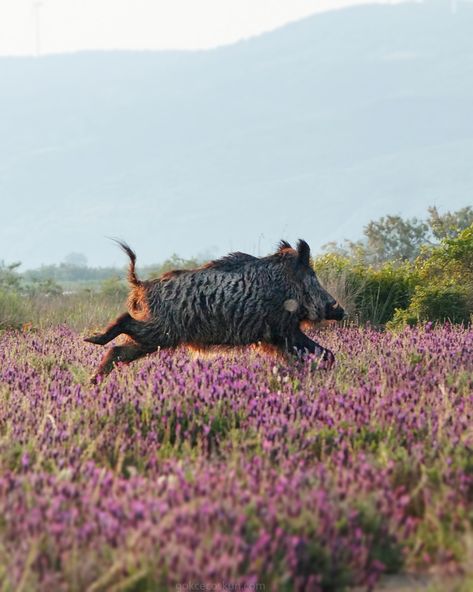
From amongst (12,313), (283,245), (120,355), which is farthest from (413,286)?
(120,355)

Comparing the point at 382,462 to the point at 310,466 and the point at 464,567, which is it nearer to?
the point at 310,466

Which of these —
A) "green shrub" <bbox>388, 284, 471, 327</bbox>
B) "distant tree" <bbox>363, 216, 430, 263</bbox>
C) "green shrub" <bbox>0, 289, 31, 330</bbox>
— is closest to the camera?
"green shrub" <bbox>388, 284, 471, 327</bbox>

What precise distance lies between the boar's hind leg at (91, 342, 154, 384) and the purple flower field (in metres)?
0.61

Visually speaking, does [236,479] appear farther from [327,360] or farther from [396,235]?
[396,235]

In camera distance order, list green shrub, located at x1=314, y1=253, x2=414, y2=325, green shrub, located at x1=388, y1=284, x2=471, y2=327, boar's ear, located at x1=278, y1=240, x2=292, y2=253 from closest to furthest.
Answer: boar's ear, located at x1=278, y1=240, x2=292, y2=253, green shrub, located at x1=388, y1=284, x2=471, y2=327, green shrub, located at x1=314, y1=253, x2=414, y2=325

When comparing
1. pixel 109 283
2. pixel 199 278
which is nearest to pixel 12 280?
pixel 109 283

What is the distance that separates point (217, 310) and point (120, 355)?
0.83 m

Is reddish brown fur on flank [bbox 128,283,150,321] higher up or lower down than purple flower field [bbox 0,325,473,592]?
higher up

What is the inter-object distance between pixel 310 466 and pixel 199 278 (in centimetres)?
307

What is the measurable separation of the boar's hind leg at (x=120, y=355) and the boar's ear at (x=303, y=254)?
1400 millimetres

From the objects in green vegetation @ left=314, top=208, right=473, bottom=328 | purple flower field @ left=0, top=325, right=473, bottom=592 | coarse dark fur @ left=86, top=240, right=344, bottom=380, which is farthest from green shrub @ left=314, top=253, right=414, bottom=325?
purple flower field @ left=0, top=325, right=473, bottom=592

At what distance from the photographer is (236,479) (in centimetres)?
401

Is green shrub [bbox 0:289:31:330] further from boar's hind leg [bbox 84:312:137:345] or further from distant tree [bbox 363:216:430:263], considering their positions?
distant tree [bbox 363:216:430:263]

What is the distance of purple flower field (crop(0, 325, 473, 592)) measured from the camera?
3.40 metres
